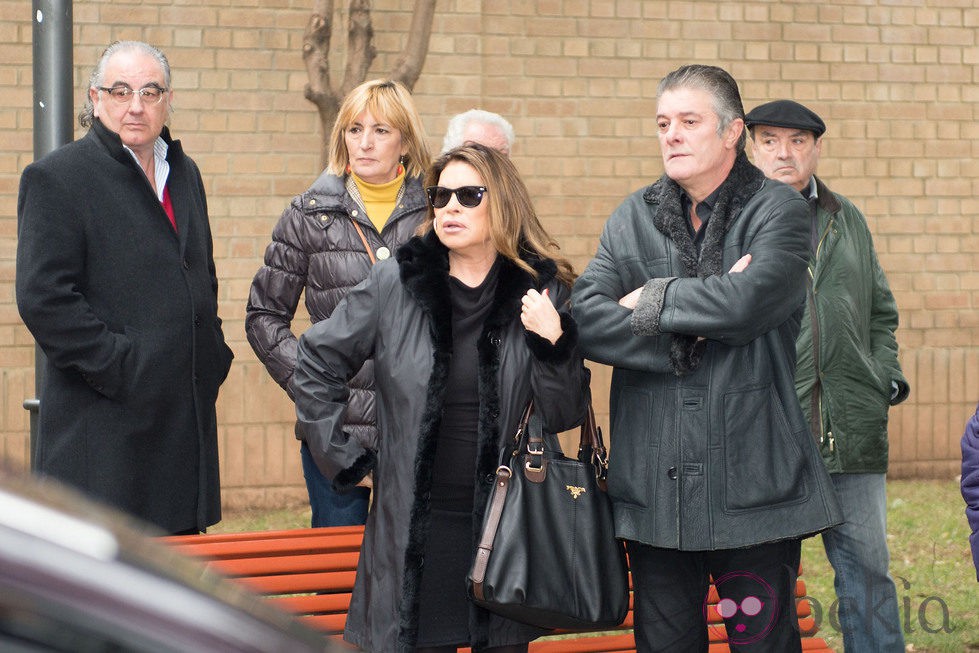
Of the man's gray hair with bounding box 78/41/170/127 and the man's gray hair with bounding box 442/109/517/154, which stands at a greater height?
the man's gray hair with bounding box 78/41/170/127

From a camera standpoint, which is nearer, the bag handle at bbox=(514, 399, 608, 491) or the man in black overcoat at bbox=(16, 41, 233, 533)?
the bag handle at bbox=(514, 399, 608, 491)

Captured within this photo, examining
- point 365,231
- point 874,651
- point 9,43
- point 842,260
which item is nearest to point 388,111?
point 365,231

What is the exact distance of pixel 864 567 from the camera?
16.0 feet

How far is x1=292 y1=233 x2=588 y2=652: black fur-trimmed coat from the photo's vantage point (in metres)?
3.60

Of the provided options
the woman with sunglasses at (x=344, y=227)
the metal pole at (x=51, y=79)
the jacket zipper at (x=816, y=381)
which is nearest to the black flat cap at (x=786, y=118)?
the jacket zipper at (x=816, y=381)

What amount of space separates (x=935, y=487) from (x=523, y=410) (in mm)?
7441

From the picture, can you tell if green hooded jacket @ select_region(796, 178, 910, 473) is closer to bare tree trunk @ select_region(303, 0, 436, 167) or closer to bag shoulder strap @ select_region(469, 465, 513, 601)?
bag shoulder strap @ select_region(469, 465, 513, 601)

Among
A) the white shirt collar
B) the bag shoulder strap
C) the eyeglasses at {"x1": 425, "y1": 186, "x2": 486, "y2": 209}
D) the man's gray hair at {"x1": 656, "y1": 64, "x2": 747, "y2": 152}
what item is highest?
the man's gray hair at {"x1": 656, "y1": 64, "x2": 747, "y2": 152}

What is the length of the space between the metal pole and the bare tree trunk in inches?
92.3

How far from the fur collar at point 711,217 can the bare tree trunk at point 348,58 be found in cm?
393

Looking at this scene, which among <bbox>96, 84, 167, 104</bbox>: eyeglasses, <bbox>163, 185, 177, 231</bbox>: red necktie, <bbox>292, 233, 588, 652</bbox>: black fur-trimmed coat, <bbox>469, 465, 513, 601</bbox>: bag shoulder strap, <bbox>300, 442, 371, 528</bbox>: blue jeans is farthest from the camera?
<bbox>300, 442, 371, 528</bbox>: blue jeans

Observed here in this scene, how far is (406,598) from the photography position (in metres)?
3.57

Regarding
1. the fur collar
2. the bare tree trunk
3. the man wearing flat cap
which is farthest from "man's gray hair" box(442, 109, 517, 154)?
the bare tree trunk

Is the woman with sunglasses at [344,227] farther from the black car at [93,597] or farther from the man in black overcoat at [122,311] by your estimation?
the black car at [93,597]
